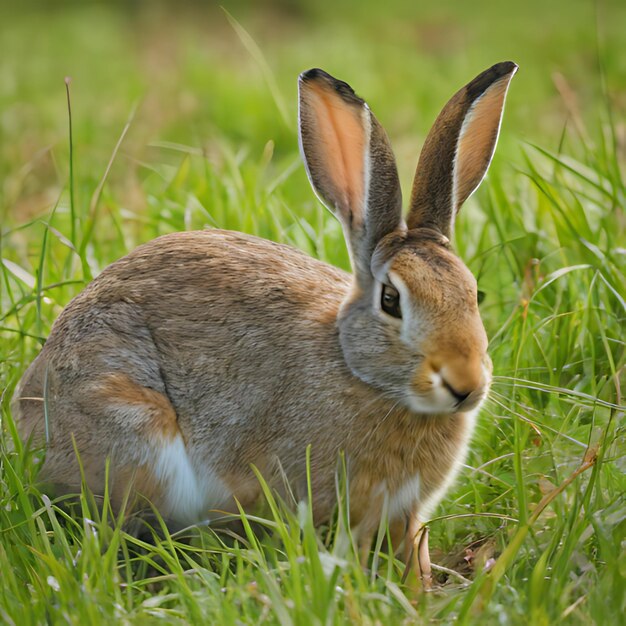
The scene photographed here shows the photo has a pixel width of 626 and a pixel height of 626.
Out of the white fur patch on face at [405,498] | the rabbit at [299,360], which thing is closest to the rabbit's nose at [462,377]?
the rabbit at [299,360]

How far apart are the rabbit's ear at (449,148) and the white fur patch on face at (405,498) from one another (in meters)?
0.84

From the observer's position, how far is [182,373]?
13.3ft

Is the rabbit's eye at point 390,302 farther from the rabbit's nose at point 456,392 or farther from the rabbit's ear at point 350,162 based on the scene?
the rabbit's nose at point 456,392

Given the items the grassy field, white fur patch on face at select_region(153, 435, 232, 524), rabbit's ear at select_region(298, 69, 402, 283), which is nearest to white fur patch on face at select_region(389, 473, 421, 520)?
the grassy field

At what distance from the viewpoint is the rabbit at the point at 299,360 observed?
149 inches

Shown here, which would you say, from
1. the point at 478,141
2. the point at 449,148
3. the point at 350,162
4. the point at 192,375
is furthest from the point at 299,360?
the point at 478,141

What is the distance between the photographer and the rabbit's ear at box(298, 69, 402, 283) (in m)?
3.82

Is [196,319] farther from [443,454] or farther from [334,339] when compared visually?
[443,454]

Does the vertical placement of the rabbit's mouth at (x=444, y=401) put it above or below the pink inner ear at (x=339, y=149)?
below

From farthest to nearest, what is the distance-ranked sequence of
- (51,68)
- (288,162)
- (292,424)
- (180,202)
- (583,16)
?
(583,16)
(51,68)
(288,162)
(180,202)
(292,424)

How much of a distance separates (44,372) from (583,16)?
8034 millimetres

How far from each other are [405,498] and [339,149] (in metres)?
1.18

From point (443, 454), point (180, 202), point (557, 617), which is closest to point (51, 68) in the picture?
point (180, 202)

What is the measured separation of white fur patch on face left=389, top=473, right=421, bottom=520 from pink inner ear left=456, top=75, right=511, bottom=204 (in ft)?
3.11
